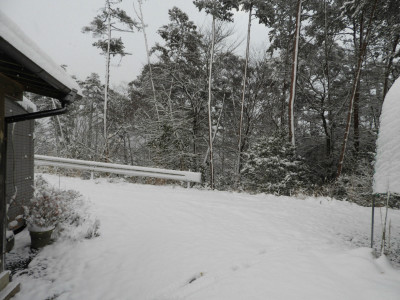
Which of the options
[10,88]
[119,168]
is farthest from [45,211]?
[119,168]

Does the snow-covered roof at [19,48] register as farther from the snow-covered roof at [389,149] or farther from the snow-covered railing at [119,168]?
the snow-covered railing at [119,168]

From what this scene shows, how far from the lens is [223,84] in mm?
17000

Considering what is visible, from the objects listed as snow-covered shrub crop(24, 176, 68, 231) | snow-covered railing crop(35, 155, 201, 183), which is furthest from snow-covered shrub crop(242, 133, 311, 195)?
snow-covered shrub crop(24, 176, 68, 231)

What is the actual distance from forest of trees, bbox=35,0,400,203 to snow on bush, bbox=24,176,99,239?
7373 millimetres

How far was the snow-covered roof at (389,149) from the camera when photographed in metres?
2.79

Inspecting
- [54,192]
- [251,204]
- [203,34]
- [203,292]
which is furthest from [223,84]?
[203,292]

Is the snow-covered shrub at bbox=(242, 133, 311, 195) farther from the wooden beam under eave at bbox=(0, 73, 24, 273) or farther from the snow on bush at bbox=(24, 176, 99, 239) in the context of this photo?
the wooden beam under eave at bbox=(0, 73, 24, 273)

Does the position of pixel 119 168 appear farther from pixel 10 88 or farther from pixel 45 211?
pixel 10 88

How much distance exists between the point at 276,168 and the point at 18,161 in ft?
30.4

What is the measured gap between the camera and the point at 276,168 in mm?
10422

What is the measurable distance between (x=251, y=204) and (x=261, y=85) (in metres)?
12.8

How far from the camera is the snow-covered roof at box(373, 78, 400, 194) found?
2787mm

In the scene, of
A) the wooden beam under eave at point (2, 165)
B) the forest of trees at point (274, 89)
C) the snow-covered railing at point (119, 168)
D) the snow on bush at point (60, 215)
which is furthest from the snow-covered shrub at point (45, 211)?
the forest of trees at point (274, 89)

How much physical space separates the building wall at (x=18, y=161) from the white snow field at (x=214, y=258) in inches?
28.3
